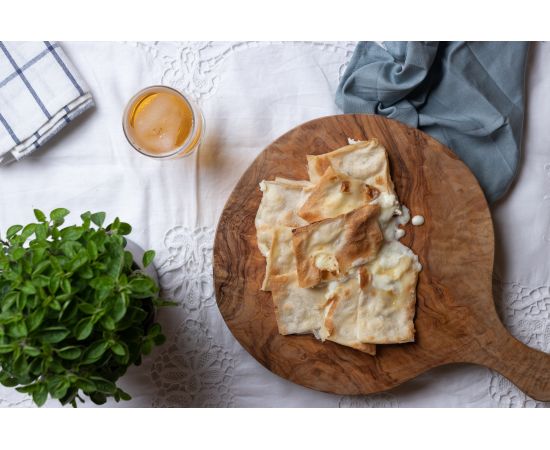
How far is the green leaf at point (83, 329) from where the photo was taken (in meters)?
1.15

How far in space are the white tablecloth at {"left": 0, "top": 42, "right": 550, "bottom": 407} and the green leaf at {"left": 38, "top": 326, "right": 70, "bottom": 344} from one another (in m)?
0.55

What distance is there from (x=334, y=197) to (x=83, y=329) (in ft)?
2.43

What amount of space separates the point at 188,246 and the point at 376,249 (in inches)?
22.7

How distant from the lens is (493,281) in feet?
5.50

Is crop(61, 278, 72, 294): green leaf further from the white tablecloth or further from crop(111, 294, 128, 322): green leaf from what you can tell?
the white tablecloth

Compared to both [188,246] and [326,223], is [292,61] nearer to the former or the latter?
[326,223]

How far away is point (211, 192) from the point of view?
171 cm

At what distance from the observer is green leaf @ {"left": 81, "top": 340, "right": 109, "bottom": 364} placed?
1181mm

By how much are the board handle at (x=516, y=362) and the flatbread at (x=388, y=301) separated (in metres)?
0.23

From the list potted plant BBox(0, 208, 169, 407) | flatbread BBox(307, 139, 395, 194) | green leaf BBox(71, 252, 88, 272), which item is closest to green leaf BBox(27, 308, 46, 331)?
potted plant BBox(0, 208, 169, 407)

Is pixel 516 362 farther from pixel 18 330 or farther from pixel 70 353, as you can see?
pixel 18 330

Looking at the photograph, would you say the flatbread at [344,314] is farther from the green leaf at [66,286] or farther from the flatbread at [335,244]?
the green leaf at [66,286]

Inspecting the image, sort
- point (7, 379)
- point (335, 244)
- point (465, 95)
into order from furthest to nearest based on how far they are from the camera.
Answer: point (465, 95), point (335, 244), point (7, 379)

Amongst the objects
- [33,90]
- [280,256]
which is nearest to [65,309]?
[280,256]
